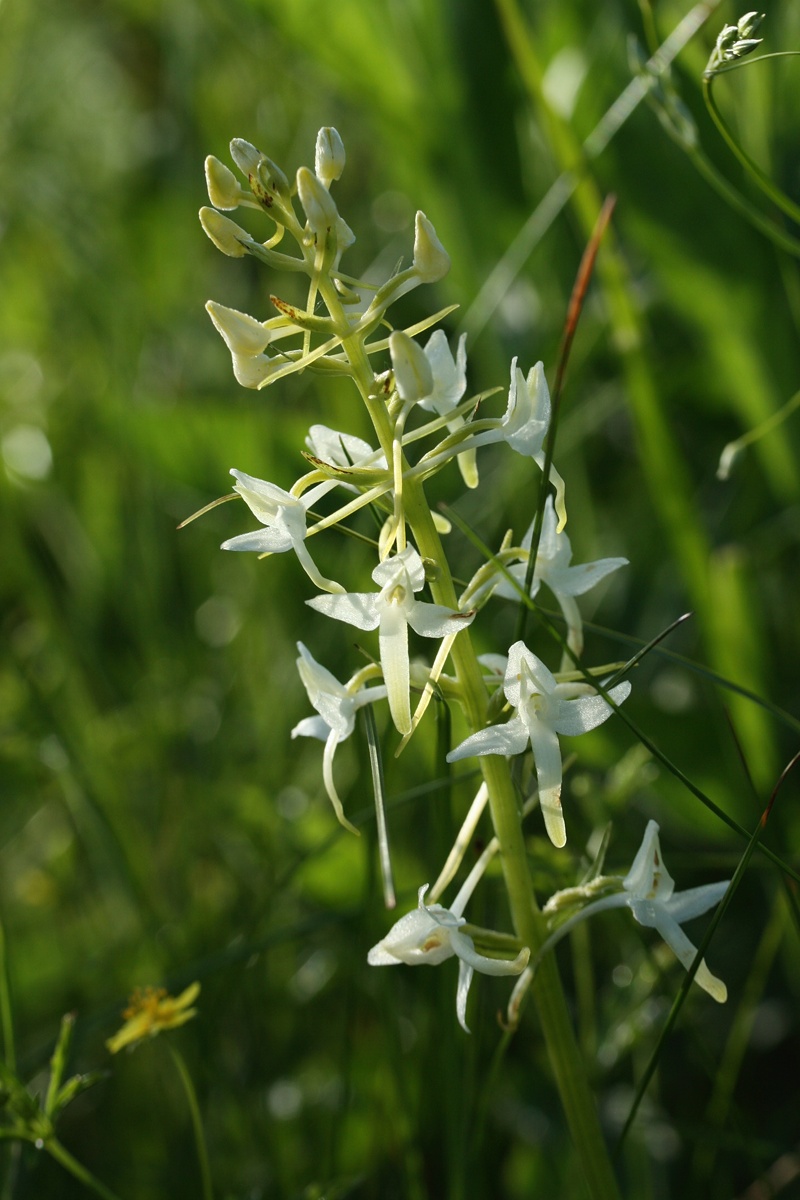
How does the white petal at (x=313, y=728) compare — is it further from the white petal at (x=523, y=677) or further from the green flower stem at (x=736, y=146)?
the green flower stem at (x=736, y=146)

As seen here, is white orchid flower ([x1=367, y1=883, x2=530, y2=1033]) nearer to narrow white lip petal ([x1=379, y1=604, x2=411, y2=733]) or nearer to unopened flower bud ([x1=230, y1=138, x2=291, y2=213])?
narrow white lip petal ([x1=379, y1=604, x2=411, y2=733])

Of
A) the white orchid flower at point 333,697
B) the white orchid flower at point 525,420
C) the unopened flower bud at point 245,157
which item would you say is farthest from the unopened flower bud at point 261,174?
the white orchid flower at point 333,697

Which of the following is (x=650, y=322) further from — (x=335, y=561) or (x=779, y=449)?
(x=335, y=561)

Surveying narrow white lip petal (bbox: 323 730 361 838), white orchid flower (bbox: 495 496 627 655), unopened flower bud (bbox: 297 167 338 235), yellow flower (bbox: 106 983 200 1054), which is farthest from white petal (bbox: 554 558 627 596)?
yellow flower (bbox: 106 983 200 1054)

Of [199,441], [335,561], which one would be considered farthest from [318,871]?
[199,441]

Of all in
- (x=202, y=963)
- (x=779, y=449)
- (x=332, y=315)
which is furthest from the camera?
(x=779, y=449)

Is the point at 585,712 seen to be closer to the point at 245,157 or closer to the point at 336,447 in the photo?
the point at 336,447

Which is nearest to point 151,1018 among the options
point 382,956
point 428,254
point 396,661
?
point 382,956
